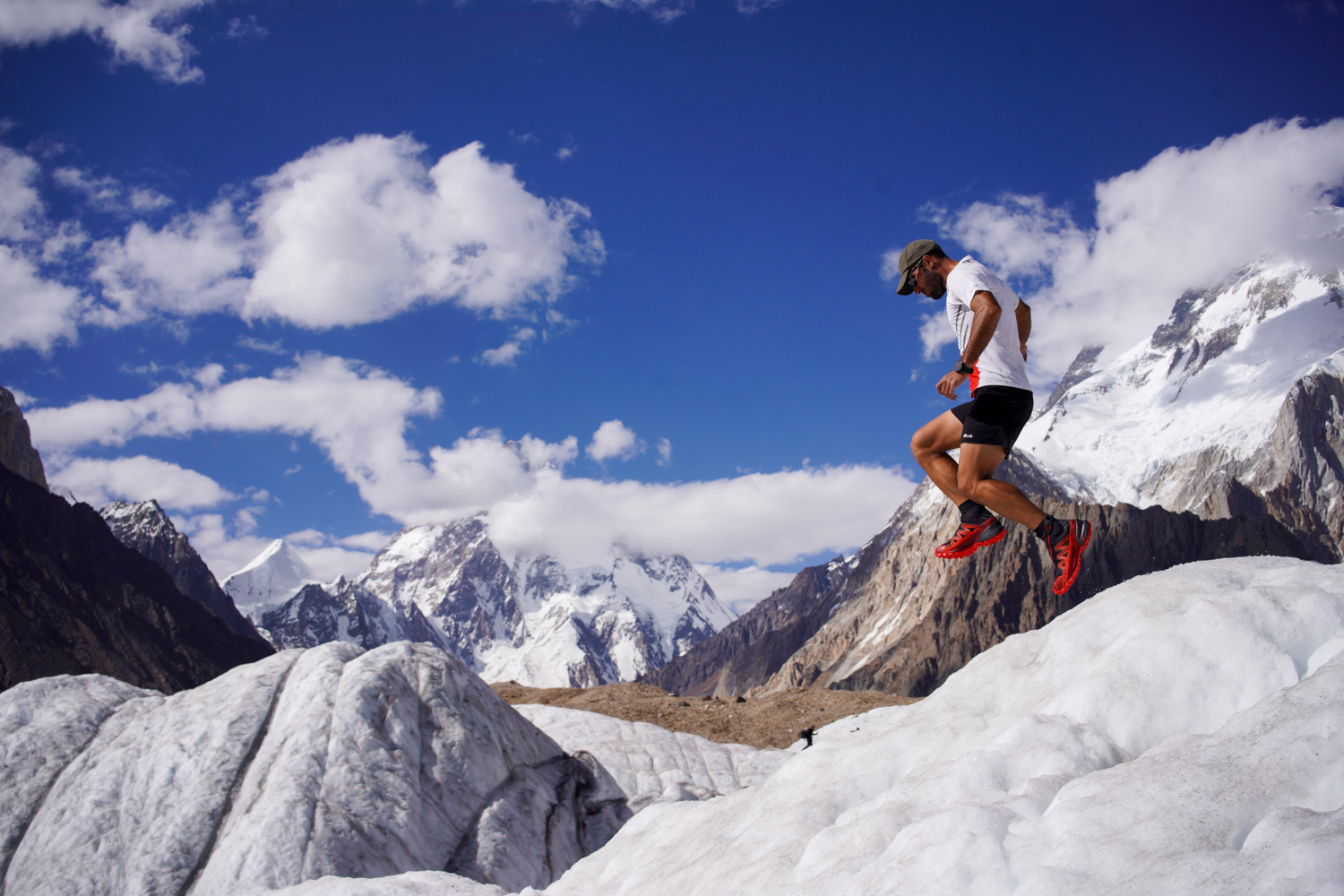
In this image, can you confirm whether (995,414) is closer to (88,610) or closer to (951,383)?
(951,383)

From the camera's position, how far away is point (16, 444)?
15850cm

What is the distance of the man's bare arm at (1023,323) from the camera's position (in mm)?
7832

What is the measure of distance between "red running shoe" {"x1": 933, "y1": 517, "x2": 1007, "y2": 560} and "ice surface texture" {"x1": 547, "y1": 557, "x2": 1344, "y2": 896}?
3.74 ft

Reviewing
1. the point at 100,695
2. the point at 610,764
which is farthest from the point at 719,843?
the point at 100,695

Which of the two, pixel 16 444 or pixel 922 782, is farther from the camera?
pixel 16 444

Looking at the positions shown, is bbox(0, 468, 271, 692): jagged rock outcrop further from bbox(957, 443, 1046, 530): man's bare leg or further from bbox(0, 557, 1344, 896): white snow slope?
bbox(957, 443, 1046, 530): man's bare leg

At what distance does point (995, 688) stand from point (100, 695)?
46.8 feet

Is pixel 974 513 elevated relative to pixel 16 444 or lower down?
lower down

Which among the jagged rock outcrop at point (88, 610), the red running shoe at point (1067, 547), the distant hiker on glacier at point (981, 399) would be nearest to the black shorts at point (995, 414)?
the distant hiker on glacier at point (981, 399)

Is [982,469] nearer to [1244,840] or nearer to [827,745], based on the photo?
[827,745]

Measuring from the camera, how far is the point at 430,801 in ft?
40.9

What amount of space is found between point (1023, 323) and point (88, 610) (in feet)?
516

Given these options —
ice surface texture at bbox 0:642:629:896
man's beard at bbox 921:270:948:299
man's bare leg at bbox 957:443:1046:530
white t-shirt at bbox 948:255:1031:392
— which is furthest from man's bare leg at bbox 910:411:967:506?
ice surface texture at bbox 0:642:629:896

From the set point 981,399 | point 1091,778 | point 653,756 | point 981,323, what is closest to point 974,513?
point 981,399
